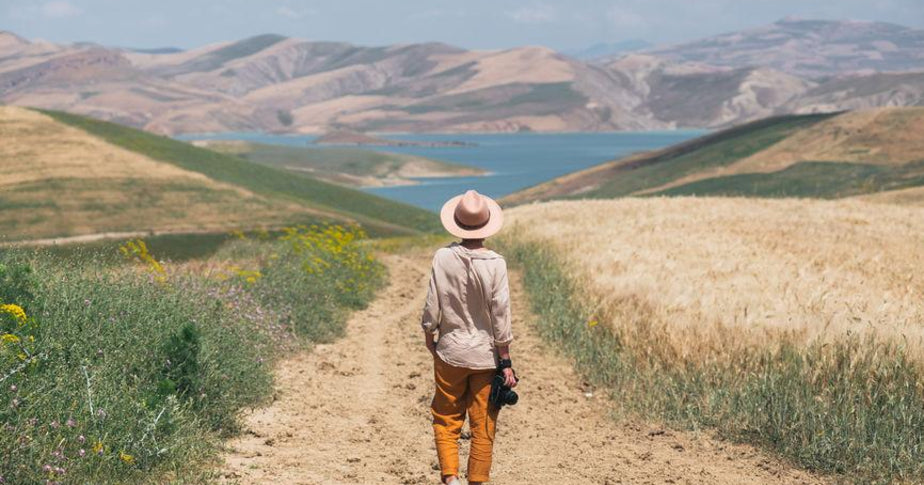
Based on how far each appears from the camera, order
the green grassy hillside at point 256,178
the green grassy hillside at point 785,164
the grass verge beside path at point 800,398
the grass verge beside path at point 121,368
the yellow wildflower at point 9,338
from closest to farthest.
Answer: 1. the grass verge beside path at point 121,368
2. the yellow wildflower at point 9,338
3. the grass verge beside path at point 800,398
4. the green grassy hillside at point 785,164
5. the green grassy hillside at point 256,178

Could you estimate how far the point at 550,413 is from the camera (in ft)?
41.5

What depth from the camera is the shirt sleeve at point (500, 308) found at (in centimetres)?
838

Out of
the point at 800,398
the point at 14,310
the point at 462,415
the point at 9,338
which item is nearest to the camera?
the point at 9,338

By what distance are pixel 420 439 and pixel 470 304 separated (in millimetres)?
3458

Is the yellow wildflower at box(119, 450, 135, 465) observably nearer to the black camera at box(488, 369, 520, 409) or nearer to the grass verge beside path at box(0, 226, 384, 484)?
the grass verge beside path at box(0, 226, 384, 484)

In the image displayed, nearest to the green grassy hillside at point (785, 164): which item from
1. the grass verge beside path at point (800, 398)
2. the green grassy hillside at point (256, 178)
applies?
the green grassy hillside at point (256, 178)

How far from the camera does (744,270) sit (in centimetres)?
1823

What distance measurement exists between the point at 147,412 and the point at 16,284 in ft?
8.95

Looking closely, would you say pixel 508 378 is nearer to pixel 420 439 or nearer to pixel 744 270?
pixel 420 439

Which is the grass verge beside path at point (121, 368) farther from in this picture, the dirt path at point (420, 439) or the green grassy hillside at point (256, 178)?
the green grassy hillside at point (256, 178)

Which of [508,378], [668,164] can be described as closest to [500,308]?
[508,378]

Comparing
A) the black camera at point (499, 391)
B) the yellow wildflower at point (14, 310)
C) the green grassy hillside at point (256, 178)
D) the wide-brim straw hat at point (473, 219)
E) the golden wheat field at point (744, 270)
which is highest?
the wide-brim straw hat at point (473, 219)

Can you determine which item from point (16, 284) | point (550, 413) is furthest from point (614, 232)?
point (16, 284)

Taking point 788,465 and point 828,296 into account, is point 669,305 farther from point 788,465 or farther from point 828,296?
point 788,465
